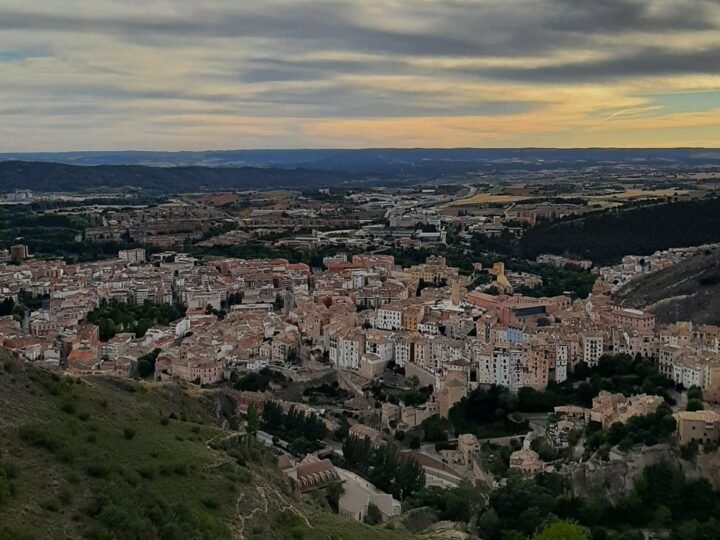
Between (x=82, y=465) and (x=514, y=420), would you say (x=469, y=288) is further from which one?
(x=82, y=465)

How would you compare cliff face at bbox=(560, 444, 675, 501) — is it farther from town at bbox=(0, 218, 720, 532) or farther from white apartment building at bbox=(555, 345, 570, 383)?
white apartment building at bbox=(555, 345, 570, 383)

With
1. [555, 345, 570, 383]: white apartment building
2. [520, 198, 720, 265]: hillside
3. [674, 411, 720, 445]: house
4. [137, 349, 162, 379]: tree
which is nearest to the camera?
[674, 411, 720, 445]: house

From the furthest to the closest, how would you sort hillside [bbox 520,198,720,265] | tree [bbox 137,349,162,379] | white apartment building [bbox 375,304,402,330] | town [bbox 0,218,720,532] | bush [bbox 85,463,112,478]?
hillside [bbox 520,198,720,265] → white apartment building [bbox 375,304,402,330] → tree [bbox 137,349,162,379] → town [bbox 0,218,720,532] → bush [bbox 85,463,112,478]

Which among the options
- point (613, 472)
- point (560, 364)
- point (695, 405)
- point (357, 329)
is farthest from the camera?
point (357, 329)

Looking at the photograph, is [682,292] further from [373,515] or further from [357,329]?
[373,515]

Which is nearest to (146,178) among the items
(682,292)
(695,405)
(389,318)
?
(389,318)

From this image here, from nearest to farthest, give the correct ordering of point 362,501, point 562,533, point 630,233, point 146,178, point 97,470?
1. point 97,470
2. point 562,533
3. point 362,501
4. point 630,233
5. point 146,178

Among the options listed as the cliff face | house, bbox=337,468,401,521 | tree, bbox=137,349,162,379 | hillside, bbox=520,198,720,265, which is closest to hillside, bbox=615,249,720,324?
the cliff face
